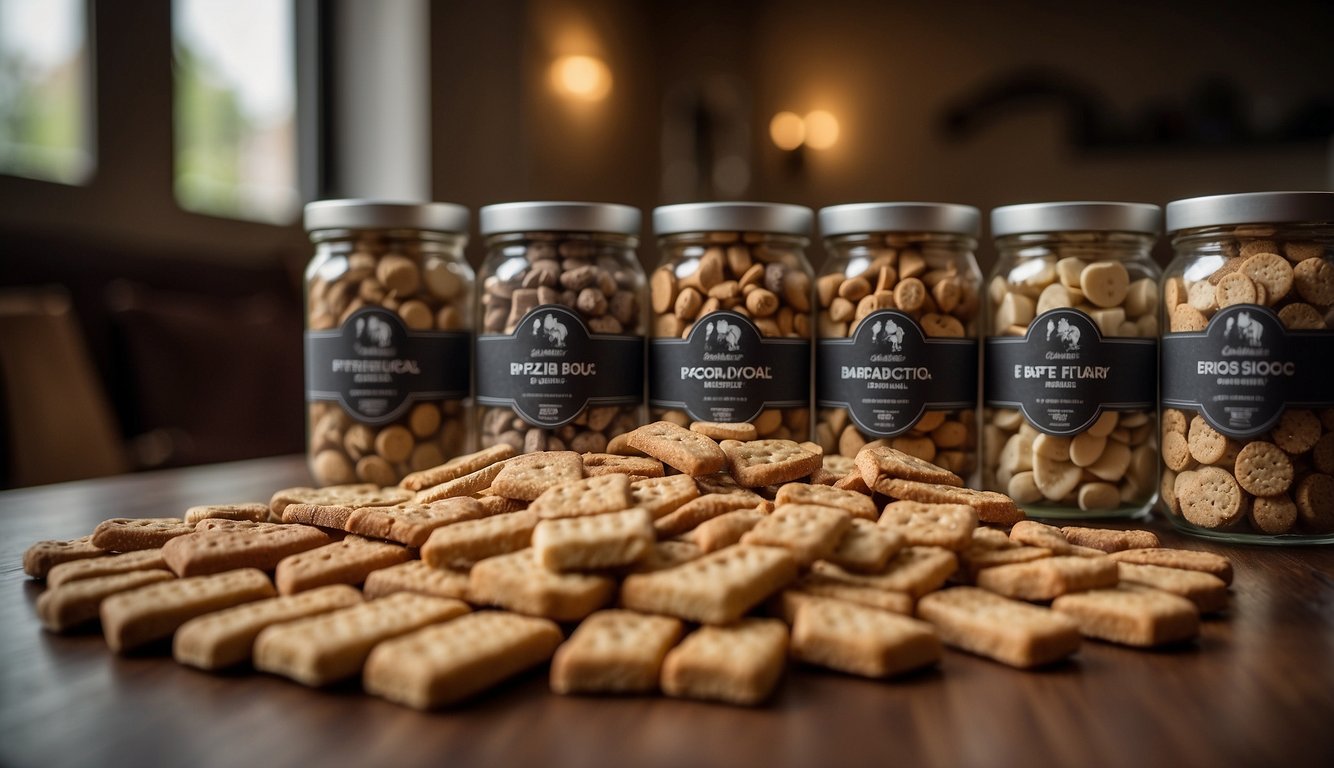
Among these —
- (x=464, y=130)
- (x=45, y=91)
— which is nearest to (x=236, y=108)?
(x=45, y=91)

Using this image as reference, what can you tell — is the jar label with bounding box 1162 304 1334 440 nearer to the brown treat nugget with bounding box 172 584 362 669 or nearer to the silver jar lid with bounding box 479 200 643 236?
the silver jar lid with bounding box 479 200 643 236

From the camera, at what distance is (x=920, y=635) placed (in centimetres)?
62

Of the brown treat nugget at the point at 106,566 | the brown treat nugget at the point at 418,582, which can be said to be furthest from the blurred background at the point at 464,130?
the brown treat nugget at the point at 418,582

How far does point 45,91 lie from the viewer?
2.79 m

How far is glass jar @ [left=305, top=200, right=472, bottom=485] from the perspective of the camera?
1.21 m

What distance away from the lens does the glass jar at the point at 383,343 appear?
121cm

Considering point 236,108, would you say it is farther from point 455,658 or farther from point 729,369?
point 455,658

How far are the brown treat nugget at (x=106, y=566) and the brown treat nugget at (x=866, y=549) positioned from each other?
21.7 inches

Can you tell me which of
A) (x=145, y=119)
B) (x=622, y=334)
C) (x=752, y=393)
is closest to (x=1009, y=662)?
(x=752, y=393)

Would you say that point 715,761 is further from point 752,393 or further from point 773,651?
point 752,393

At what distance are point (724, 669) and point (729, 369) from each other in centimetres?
59

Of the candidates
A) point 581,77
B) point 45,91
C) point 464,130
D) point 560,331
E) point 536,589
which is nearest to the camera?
point 536,589

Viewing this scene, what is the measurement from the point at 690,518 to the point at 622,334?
1.38 feet

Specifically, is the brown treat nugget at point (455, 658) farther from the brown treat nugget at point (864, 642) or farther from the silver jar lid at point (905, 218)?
the silver jar lid at point (905, 218)
